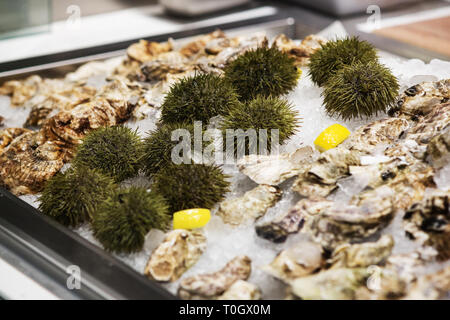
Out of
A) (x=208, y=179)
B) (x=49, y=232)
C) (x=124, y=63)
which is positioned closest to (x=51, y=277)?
(x=49, y=232)

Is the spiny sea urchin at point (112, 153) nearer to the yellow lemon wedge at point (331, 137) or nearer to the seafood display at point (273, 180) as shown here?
the seafood display at point (273, 180)

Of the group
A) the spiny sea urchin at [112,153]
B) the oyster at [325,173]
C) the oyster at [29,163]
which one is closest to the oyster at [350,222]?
the oyster at [325,173]

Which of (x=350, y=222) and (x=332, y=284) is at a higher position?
(x=350, y=222)

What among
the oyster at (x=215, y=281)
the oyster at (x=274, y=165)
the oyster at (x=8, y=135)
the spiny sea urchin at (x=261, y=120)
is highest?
the oyster at (x=8, y=135)

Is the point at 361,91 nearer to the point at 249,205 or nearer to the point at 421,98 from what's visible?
the point at 421,98

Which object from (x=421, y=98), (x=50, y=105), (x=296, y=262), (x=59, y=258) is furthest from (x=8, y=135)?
(x=421, y=98)

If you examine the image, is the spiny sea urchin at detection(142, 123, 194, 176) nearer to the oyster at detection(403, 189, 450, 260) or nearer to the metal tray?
the metal tray
